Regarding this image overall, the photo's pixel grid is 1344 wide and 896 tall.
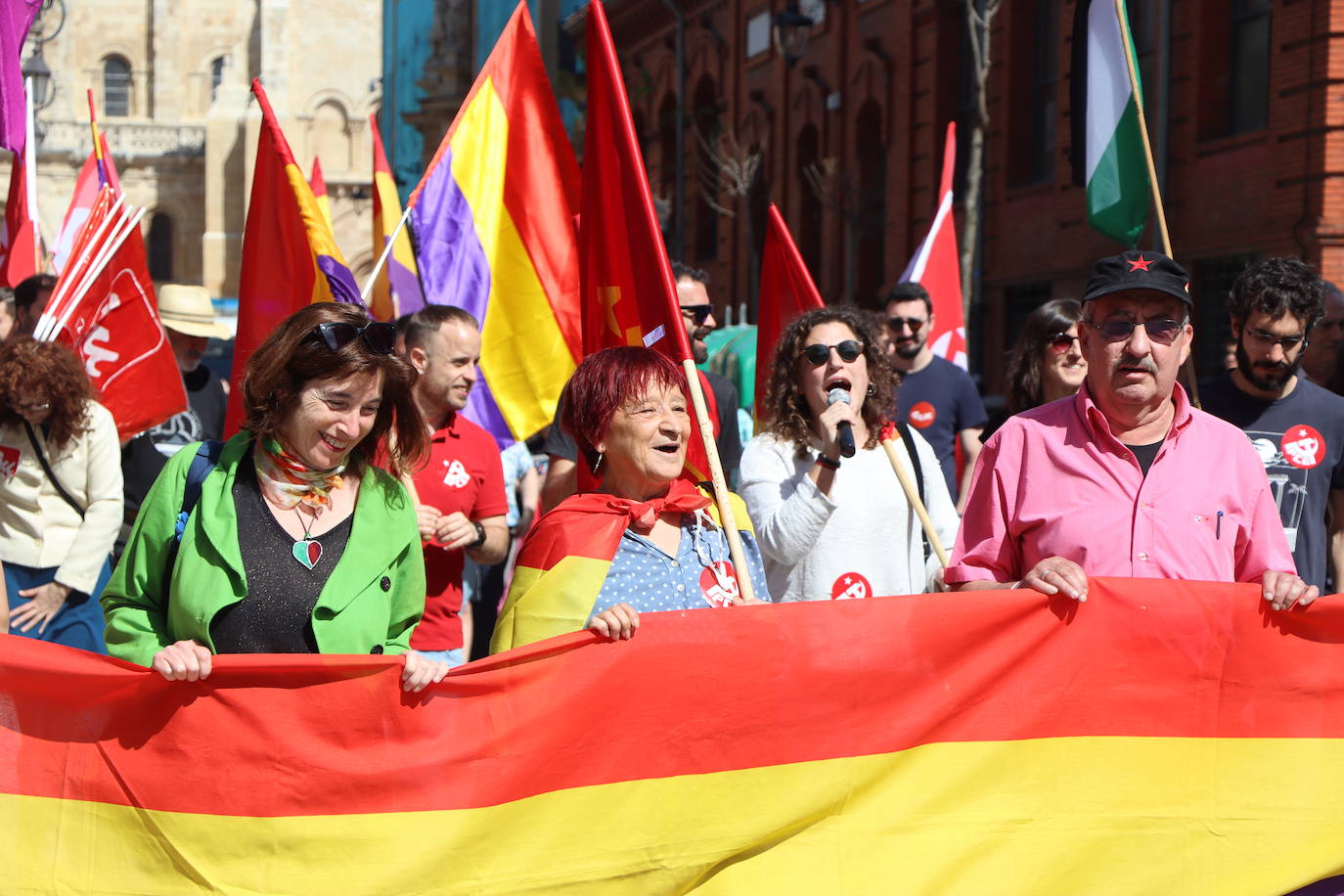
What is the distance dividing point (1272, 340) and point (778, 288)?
2.24 metres

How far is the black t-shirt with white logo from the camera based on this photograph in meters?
4.65

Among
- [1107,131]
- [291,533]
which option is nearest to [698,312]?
[1107,131]

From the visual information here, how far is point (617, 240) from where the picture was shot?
471 centimetres

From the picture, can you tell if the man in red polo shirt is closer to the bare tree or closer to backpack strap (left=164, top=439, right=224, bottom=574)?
backpack strap (left=164, top=439, right=224, bottom=574)

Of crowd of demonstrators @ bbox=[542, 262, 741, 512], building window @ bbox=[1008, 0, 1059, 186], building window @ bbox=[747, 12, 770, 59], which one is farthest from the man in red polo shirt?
building window @ bbox=[747, 12, 770, 59]

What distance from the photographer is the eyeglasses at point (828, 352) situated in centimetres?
482

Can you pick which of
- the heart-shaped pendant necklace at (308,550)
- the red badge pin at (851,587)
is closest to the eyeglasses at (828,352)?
the red badge pin at (851,587)

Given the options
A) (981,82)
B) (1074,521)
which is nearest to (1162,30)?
(981,82)

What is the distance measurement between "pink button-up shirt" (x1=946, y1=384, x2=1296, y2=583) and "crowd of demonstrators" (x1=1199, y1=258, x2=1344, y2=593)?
111 cm

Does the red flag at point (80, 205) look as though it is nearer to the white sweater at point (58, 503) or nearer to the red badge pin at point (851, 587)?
the white sweater at point (58, 503)

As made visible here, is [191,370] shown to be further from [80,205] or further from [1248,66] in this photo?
[1248,66]

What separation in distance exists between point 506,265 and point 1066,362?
2.21 metres

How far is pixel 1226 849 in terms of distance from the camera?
11.9ft

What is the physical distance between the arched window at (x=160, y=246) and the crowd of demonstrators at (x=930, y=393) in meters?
66.2
